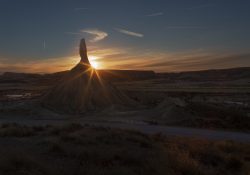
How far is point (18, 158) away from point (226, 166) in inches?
302

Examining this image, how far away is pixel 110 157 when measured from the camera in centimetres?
1205

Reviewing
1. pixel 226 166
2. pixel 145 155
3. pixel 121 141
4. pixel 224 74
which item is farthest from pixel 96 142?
pixel 224 74

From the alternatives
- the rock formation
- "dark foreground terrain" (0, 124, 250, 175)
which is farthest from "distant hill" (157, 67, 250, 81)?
"dark foreground terrain" (0, 124, 250, 175)

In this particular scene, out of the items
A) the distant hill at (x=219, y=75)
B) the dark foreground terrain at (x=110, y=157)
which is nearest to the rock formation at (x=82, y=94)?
the dark foreground terrain at (x=110, y=157)

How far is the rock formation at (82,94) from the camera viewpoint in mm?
37719

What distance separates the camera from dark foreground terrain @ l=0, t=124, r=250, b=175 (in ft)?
33.1

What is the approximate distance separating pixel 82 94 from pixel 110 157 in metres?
26.7

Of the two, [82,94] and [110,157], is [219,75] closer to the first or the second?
[82,94]

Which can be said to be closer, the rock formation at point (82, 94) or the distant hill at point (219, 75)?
the rock formation at point (82, 94)

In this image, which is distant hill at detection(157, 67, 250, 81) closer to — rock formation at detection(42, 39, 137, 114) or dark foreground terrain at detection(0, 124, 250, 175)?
rock formation at detection(42, 39, 137, 114)

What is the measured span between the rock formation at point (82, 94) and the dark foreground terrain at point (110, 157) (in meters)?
19.1

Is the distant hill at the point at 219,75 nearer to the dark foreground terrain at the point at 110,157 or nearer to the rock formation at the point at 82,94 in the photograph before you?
the rock formation at the point at 82,94

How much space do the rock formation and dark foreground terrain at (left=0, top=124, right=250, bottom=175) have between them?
19138 mm

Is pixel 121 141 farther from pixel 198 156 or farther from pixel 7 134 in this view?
pixel 7 134
